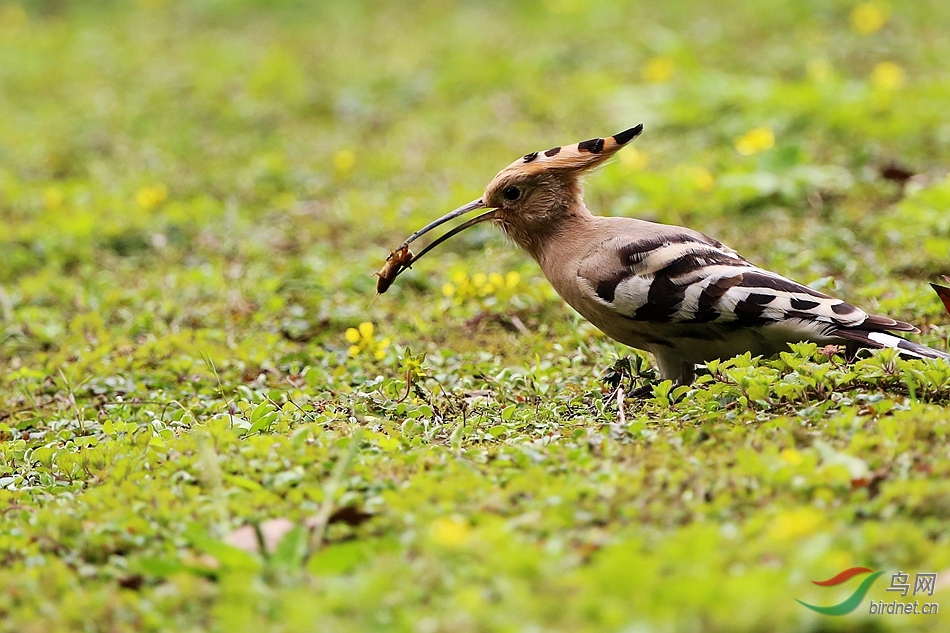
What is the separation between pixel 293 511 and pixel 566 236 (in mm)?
1929

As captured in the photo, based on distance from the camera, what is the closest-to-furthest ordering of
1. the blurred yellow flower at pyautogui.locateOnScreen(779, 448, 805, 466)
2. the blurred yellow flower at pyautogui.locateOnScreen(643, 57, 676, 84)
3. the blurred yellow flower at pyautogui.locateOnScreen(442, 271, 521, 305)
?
the blurred yellow flower at pyautogui.locateOnScreen(779, 448, 805, 466) < the blurred yellow flower at pyautogui.locateOnScreen(442, 271, 521, 305) < the blurred yellow flower at pyautogui.locateOnScreen(643, 57, 676, 84)

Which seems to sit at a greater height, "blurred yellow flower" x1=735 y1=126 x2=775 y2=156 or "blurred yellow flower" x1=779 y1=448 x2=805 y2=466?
"blurred yellow flower" x1=735 y1=126 x2=775 y2=156

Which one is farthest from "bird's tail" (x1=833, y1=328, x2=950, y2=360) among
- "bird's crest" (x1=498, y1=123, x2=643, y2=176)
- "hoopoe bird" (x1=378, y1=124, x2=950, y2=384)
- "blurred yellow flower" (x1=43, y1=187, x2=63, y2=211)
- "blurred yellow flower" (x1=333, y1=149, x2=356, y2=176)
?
"blurred yellow flower" (x1=43, y1=187, x2=63, y2=211)

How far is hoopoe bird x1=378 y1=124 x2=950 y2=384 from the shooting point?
3.69 metres

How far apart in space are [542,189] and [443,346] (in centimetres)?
90

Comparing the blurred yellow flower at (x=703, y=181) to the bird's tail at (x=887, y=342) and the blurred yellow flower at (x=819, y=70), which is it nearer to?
the blurred yellow flower at (x=819, y=70)

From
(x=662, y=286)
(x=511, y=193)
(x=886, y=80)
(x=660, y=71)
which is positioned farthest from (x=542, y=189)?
(x=660, y=71)

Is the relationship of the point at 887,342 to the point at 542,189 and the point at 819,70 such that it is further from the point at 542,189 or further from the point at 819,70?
the point at 819,70

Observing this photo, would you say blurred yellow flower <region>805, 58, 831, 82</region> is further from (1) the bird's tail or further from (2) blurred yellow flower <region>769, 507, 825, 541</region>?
(2) blurred yellow flower <region>769, 507, 825, 541</region>

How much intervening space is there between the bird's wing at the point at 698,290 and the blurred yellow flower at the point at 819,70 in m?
4.96

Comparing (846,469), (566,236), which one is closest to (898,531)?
(846,469)

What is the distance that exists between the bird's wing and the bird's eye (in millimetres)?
575

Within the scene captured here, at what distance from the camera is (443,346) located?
4.84 metres

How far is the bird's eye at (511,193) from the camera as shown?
4.44m
